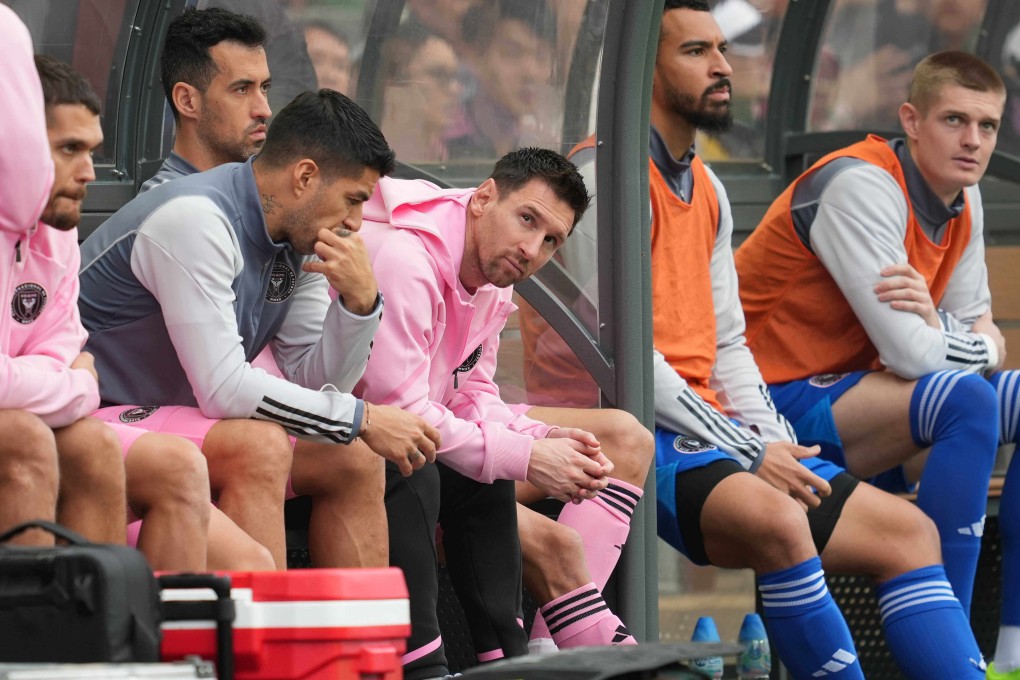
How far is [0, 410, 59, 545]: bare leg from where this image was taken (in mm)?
2795

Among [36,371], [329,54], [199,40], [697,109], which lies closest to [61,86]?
[36,371]

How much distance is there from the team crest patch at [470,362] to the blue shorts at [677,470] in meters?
0.73

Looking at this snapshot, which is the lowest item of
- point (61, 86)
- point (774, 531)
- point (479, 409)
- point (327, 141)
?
point (774, 531)

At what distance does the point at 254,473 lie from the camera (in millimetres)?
3299

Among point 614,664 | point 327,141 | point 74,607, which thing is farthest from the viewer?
point 327,141

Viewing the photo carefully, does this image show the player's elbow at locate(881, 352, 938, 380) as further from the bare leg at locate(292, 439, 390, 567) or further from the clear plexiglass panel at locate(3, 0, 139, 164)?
the clear plexiglass panel at locate(3, 0, 139, 164)

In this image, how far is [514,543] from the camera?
3.84m

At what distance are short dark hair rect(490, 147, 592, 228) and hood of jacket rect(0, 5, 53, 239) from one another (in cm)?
132

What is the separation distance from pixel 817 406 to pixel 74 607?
3.25m

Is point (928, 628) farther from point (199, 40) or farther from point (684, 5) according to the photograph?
point (199, 40)

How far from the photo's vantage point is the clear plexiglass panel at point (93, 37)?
4.81 meters

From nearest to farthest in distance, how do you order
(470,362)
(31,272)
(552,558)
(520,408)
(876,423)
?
(31,272)
(552,558)
(470,362)
(520,408)
(876,423)

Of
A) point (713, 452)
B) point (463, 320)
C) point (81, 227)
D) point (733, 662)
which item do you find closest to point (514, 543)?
point (463, 320)

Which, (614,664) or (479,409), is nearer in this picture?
(614,664)
